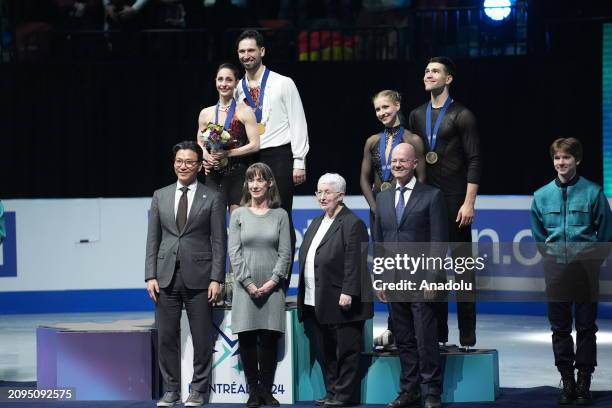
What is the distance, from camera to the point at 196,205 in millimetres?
7871

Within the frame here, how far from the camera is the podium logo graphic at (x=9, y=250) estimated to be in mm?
A: 12445

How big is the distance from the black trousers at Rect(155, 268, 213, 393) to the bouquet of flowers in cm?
94

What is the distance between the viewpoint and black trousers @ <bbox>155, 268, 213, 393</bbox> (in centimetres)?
787

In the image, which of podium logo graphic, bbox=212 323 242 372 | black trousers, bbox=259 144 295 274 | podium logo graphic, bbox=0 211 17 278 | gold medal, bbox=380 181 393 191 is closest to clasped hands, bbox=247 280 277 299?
podium logo graphic, bbox=212 323 242 372

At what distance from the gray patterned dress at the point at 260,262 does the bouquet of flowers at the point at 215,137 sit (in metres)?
0.47

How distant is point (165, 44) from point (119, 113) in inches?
33.5

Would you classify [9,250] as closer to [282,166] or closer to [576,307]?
[282,166]

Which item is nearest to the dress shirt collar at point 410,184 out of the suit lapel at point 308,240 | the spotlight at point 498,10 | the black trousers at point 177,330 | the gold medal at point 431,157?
the gold medal at point 431,157

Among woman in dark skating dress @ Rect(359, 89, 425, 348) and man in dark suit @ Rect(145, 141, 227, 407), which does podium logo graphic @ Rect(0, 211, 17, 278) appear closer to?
man in dark suit @ Rect(145, 141, 227, 407)

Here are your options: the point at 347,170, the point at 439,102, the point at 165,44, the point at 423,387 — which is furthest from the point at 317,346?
the point at 165,44

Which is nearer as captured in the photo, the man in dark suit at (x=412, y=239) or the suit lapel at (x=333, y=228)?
the man in dark suit at (x=412, y=239)

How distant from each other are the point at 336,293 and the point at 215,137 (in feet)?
4.15

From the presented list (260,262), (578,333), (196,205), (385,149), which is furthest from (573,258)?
(196,205)

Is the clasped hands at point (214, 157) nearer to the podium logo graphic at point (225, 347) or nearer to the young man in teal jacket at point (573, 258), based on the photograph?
the podium logo graphic at point (225, 347)
